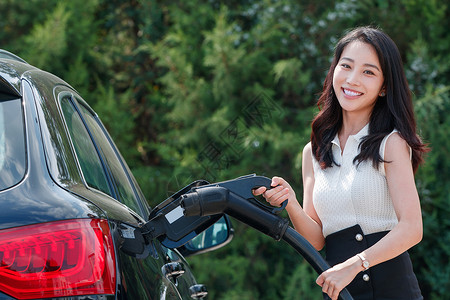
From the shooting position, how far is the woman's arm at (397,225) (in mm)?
2044

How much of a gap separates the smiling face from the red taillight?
127cm

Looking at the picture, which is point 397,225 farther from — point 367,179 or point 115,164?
point 115,164

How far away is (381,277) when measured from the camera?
7.61ft

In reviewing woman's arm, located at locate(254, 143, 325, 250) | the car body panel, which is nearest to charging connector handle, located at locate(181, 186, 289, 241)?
the car body panel

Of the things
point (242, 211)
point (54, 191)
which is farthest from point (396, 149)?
point (54, 191)

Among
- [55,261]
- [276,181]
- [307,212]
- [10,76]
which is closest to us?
[55,261]

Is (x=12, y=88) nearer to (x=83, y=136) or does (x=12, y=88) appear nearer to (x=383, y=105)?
(x=83, y=136)

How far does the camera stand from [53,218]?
1538 millimetres

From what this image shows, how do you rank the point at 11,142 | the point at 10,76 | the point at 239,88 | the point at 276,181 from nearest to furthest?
1. the point at 11,142
2. the point at 10,76
3. the point at 276,181
4. the point at 239,88

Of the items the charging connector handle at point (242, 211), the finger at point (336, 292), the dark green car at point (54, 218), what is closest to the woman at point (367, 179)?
the finger at point (336, 292)

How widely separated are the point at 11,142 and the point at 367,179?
1268mm

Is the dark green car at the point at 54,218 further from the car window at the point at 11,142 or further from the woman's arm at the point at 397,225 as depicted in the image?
the woman's arm at the point at 397,225

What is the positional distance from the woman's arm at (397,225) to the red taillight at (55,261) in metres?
0.77

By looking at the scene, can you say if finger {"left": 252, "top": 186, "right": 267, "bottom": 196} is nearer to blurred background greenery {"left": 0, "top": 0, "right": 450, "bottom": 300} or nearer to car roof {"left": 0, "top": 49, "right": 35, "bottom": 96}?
car roof {"left": 0, "top": 49, "right": 35, "bottom": 96}
